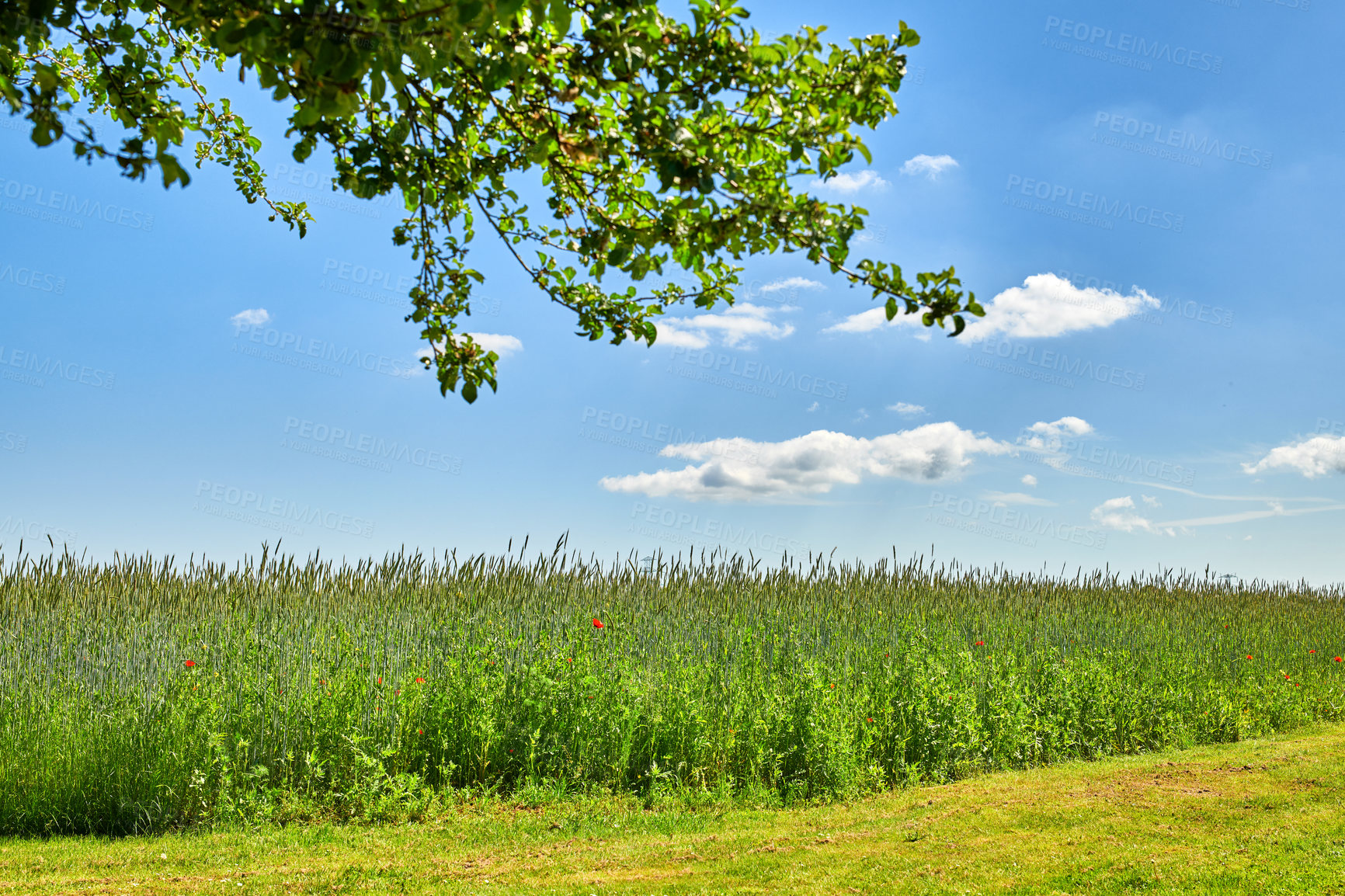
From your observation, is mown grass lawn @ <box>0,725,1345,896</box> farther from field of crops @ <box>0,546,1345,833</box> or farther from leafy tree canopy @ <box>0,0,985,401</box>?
leafy tree canopy @ <box>0,0,985,401</box>

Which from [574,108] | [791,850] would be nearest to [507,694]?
[791,850]

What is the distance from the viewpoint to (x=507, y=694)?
6461mm

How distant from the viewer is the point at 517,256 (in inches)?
171

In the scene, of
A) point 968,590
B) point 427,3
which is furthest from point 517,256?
point 968,590

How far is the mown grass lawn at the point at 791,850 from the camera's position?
14.8 ft

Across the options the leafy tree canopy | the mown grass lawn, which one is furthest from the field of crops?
the leafy tree canopy

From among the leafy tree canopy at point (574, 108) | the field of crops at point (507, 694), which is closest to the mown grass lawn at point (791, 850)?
the field of crops at point (507, 694)

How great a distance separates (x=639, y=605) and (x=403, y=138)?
573 centimetres

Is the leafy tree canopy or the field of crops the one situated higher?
the leafy tree canopy

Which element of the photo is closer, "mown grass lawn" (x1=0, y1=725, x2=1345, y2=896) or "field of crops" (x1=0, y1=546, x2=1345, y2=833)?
"mown grass lawn" (x1=0, y1=725, x2=1345, y2=896)

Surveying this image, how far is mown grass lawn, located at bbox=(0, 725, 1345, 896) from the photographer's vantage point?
14.8 feet

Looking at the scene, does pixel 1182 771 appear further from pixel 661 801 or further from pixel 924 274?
pixel 924 274

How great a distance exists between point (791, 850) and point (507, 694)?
8.03 feet

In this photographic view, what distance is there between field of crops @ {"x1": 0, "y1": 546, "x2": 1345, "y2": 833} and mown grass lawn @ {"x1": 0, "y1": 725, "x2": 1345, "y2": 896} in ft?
1.16
